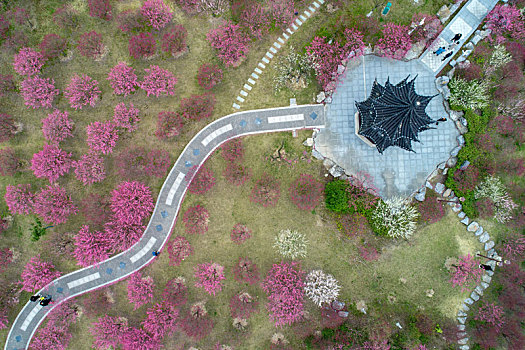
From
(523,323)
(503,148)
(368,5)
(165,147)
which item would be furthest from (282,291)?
(368,5)

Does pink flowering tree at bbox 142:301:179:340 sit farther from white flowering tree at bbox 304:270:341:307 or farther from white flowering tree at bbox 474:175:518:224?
white flowering tree at bbox 474:175:518:224

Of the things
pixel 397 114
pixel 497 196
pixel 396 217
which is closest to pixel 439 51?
pixel 397 114

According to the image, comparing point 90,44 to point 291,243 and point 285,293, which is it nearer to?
point 291,243

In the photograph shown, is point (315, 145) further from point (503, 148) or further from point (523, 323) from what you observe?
point (523, 323)

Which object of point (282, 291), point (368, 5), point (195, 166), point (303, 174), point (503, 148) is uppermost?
point (368, 5)

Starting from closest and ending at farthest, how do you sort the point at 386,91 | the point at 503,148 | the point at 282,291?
the point at 386,91
the point at 282,291
the point at 503,148

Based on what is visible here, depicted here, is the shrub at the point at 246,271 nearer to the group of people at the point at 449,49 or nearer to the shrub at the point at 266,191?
the shrub at the point at 266,191

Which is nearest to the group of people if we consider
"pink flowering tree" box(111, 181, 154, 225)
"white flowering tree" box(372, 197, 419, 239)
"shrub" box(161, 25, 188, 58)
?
"white flowering tree" box(372, 197, 419, 239)
